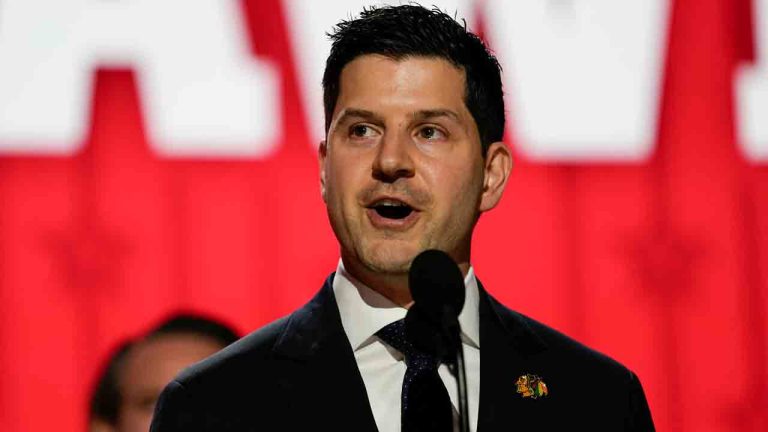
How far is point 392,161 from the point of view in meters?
1.60

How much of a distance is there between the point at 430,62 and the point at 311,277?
58.0 inches

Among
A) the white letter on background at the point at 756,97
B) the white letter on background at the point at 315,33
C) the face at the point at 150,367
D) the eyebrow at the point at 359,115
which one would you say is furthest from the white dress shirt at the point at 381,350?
the white letter on background at the point at 756,97

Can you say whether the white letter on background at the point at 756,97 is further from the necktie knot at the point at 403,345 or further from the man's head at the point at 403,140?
the necktie knot at the point at 403,345

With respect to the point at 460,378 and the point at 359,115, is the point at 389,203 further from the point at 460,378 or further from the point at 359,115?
the point at 460,378

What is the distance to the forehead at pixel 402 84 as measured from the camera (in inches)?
65.7

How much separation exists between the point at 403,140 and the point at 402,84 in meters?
0.09

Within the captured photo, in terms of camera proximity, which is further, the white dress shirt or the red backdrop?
the red backdrop

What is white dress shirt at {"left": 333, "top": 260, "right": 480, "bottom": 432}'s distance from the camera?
1643 millimetres

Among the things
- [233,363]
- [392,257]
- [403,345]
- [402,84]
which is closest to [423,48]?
[402,84]

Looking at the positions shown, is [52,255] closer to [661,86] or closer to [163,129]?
[163,129]

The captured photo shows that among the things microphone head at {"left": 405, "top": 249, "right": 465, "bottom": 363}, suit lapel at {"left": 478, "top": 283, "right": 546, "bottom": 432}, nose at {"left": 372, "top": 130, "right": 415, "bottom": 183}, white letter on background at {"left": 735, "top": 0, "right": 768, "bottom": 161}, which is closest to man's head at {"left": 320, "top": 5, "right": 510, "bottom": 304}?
nose at {"left": 372, "top": 130, "right": 415, "bottom": 183}

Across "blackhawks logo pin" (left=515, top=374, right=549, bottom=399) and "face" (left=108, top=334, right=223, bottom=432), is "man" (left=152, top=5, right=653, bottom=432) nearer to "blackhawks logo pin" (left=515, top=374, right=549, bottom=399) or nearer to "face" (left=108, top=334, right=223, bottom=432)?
"blackhawks logo pin" (left=515, top=374, right=549, bottom=399)

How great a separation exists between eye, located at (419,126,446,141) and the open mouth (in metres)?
0.11

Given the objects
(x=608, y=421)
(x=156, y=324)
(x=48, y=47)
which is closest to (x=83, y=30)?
(x=48, y=47)
